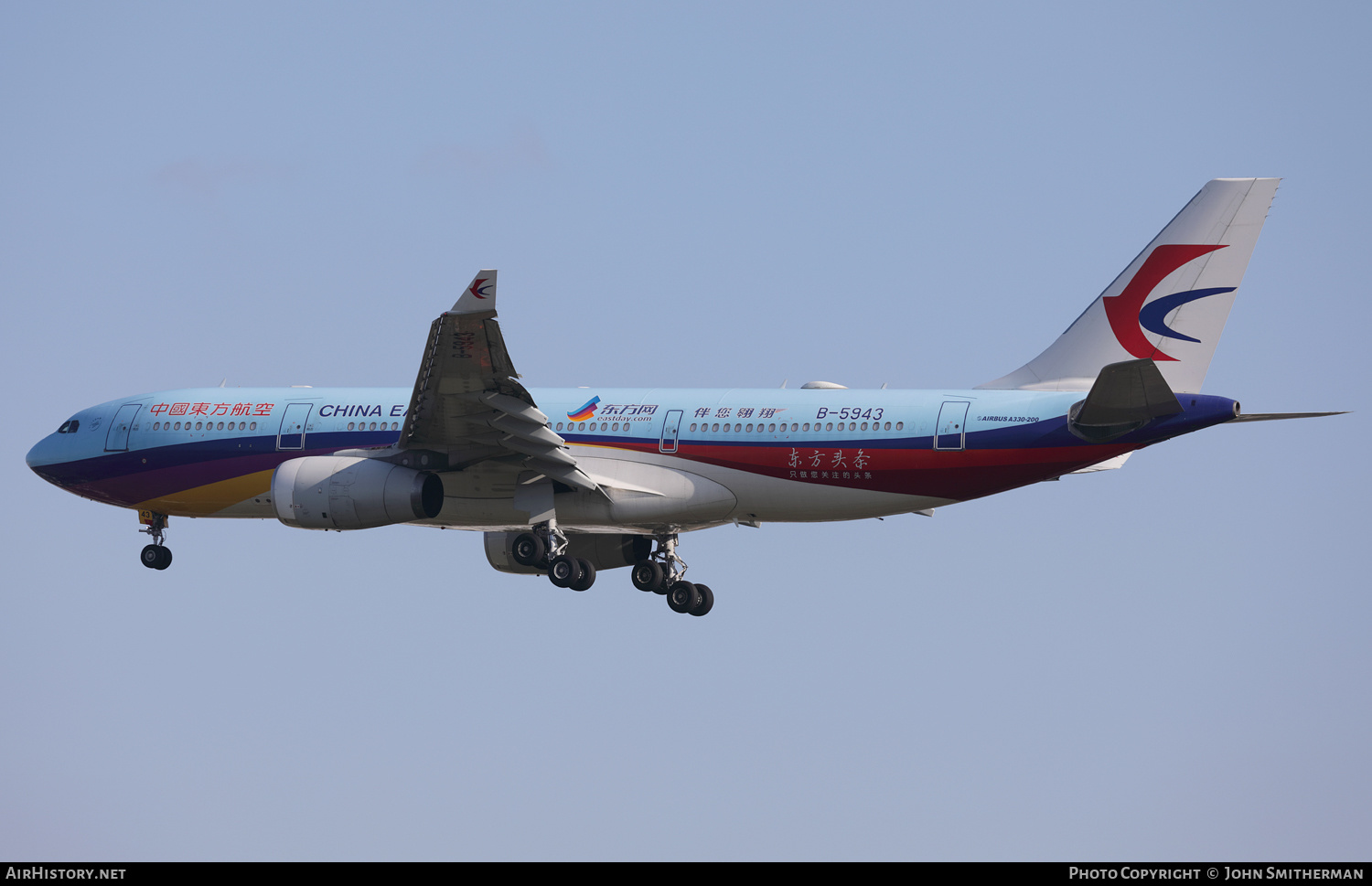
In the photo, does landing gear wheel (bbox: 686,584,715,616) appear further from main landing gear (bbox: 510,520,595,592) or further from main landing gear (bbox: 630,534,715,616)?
main landing gear (bbox: 510,520,595,592)

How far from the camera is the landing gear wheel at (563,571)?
38.4 metres

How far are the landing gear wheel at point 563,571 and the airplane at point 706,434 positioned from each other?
0.05m

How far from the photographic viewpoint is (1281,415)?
32250 millimetres

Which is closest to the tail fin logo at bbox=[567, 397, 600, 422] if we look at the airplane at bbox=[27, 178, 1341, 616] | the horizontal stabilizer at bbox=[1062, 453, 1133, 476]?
the airplane at bbox=[27, 178, 1341, 616]

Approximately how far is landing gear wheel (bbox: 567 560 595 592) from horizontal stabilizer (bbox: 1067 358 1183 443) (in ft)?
37.9

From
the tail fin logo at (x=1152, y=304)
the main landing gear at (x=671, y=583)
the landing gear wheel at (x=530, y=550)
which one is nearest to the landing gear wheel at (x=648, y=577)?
the main landing gear at (x=671, y=583)

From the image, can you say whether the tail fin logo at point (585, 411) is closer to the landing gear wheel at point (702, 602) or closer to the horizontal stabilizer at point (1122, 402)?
the landing gear wheel at point (702, 602)

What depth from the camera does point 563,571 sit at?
1515 inches

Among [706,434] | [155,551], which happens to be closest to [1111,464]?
[706,434]

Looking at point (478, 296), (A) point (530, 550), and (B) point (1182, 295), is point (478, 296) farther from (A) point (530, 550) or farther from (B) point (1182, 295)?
(B) point (1182, 295)

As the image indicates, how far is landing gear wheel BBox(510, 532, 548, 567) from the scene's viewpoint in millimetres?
37969
